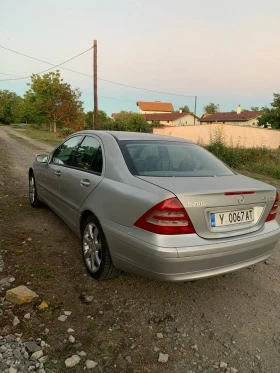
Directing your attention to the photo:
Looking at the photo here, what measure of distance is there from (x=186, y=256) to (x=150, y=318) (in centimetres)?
70

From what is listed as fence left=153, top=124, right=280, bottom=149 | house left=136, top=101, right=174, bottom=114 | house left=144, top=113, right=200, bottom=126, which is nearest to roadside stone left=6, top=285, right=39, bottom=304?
fence left=153, top=124, right=280, bottom=149

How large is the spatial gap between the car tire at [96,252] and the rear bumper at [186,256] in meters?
0.17

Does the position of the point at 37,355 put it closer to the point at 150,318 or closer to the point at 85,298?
A: the point at 85,298

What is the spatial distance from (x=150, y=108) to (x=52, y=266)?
95221 millimetres

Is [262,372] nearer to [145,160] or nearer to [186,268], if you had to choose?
[186,268]

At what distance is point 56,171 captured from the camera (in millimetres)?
4121

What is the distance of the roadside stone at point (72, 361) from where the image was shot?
1970mm

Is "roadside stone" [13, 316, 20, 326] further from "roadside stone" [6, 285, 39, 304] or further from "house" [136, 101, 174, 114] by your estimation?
"house" [136, 101, 174, 114]

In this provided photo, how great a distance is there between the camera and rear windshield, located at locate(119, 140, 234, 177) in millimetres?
2826

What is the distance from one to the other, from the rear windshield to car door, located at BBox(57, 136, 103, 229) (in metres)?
0.37

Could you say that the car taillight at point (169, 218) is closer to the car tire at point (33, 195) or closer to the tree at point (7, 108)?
the car tire at point (33, 195)

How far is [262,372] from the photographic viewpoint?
2.01 m

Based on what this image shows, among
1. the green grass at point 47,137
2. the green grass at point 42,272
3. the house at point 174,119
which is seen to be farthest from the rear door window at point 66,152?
the house at point 174,119

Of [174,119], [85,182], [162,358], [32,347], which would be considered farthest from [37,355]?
[174,119]
